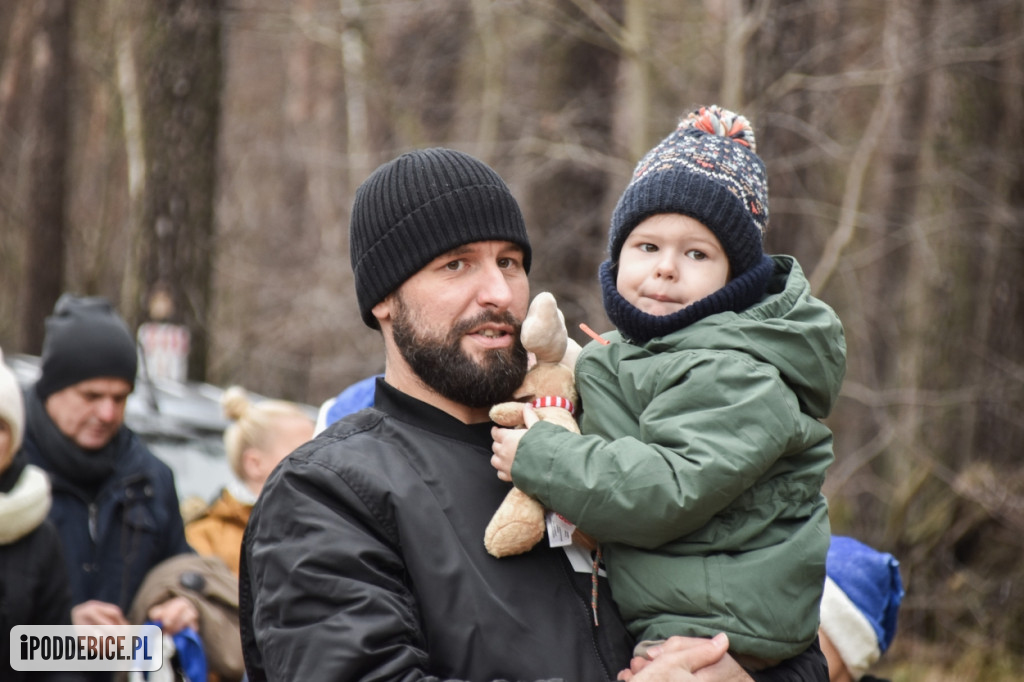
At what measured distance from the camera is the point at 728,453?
2.42 m

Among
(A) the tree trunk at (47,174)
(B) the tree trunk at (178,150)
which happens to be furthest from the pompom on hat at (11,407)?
(A) the tree trunk at (47,174)

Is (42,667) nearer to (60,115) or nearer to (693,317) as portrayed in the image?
(693,317)

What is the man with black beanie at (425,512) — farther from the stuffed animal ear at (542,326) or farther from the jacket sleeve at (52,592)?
the jacket sleeve at (52,592)

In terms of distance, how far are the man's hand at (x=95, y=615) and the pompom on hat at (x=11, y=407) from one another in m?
0.65

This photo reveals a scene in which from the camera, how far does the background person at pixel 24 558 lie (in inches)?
147

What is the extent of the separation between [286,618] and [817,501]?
132 cm

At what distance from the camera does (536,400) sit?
272cm

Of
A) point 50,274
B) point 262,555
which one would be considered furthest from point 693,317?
point 50,274

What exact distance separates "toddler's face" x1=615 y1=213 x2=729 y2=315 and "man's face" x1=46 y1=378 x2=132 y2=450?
2.79 meters

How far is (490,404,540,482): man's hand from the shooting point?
2.52 m

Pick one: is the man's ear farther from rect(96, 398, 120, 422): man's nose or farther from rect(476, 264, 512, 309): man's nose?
rect(96, 398, 120, 422): man's nose

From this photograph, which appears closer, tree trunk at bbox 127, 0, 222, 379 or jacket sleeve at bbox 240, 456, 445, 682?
jacket sleeve at bbox 240, 456, 445, 682

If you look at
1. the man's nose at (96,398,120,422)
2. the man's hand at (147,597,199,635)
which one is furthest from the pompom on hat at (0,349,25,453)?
the man's hand at (147,597,199,635)

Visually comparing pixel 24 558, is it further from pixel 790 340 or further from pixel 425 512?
pixel 790 340
